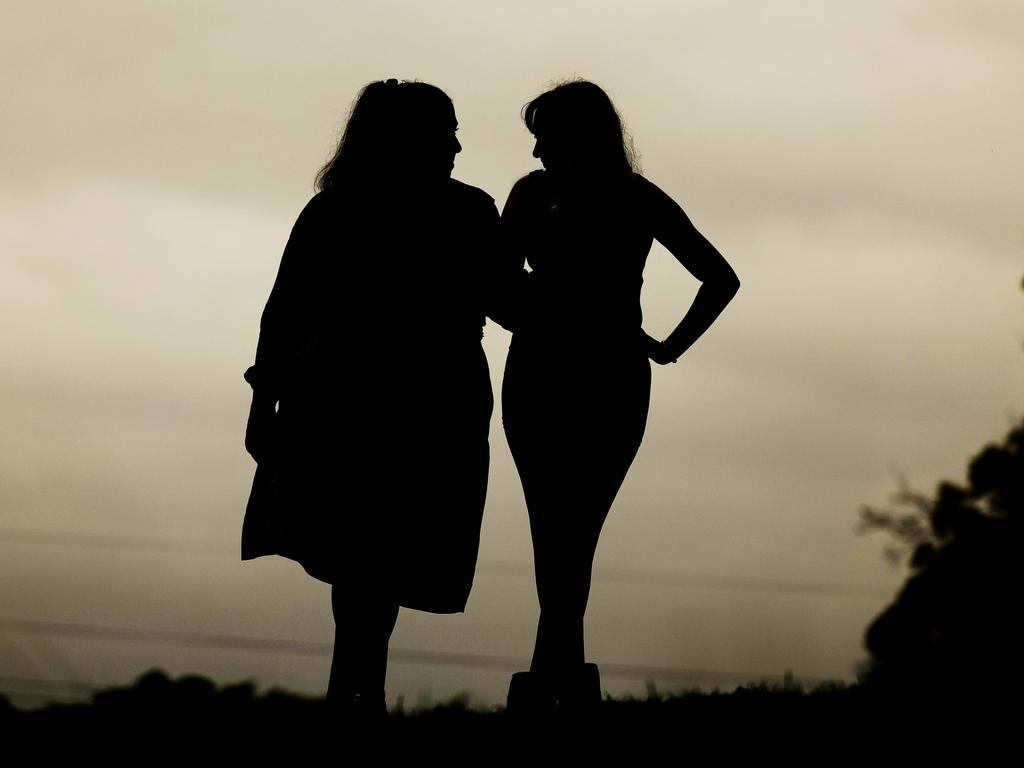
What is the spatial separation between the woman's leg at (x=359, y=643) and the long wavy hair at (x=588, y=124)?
1.59m

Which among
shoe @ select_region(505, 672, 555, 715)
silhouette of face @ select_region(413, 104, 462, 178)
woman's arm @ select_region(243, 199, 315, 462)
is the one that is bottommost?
shoe @ select_region(505, 672, 555, 715)

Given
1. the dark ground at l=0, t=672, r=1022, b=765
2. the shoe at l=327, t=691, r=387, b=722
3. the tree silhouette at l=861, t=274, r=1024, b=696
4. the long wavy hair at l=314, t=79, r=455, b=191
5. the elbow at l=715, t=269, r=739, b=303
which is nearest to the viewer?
the dark ground at l=0, t=672, r=1022, b=765

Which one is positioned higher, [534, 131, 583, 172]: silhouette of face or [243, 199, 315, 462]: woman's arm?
[534, 131, 583, 172]: silhouette of face

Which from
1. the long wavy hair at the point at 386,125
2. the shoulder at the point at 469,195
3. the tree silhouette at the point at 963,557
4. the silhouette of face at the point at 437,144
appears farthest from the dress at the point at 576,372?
the tree silhouette at the point at 963,557

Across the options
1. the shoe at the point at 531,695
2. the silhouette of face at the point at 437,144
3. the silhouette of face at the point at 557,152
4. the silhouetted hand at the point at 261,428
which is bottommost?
the shoe at the point at 531,695

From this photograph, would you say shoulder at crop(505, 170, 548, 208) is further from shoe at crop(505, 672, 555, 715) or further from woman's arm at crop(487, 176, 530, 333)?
shoe at crop(505, 672, 555, 715)

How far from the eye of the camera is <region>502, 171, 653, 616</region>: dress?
4.54 metres

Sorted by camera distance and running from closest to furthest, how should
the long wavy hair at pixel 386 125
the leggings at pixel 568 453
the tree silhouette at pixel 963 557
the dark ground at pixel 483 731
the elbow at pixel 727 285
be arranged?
1. the dark ground at pixel 483 731
2. the long wavy hair at pixel 386 125
3. the leggings at pixel 568 453
4. the elbow at pixel 727 285
5. the tree silhouette at pixel 963 557

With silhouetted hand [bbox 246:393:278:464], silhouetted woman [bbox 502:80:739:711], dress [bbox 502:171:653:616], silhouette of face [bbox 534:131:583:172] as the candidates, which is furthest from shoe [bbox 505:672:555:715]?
silhouette of face [bbox 534:131:583:172]

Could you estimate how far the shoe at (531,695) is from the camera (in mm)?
4539

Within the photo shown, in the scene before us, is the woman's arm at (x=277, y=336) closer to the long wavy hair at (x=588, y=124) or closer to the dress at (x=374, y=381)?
the dress at (x=374, y=381)

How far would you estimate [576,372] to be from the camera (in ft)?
14.9

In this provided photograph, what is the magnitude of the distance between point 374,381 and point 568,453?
69cm

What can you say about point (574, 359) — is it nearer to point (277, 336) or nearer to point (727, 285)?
point (727, 285)
